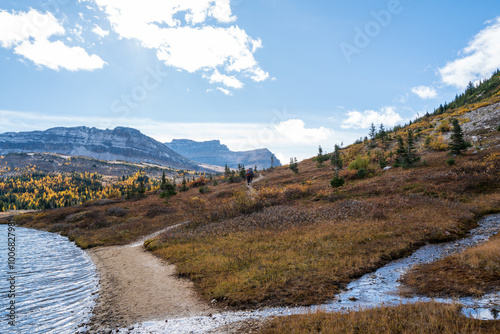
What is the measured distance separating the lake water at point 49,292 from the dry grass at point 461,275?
14952 mm

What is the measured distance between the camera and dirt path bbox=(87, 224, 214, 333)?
10039mm

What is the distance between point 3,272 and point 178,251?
1267 cm

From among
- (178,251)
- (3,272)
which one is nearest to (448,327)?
(178,251)

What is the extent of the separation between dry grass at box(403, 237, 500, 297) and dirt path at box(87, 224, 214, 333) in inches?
375

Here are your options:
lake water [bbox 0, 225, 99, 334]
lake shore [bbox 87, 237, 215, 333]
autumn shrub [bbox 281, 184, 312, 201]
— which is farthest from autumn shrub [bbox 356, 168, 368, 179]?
lake water [bbox 0, 225, 99, 334]

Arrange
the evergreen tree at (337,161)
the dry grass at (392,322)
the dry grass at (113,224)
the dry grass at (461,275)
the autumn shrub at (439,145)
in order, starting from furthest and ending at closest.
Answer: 1. the evergreen tree at (337,161)
2. the autumn shrub at (439,145)
3. the dry grass at (113,224)
4. the dry grass at (461,275)
5. the dry grass at (392,322)

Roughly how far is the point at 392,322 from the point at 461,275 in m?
5.52

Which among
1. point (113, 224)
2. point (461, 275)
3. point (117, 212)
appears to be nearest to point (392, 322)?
point (461, 275)

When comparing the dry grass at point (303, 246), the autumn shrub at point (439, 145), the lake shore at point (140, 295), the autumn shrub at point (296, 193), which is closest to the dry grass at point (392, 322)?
the dry grass at point (303, 246)

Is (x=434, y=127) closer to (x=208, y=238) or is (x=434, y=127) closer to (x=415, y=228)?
(x=415, y=228)

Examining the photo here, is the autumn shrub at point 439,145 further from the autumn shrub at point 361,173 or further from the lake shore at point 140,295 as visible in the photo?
the lake shore at point 140,295

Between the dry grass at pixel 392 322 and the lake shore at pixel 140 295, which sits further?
the lake shore at pixel 140 295

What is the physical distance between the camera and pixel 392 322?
7.20 meters

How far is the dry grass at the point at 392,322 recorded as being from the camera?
6590 mm
